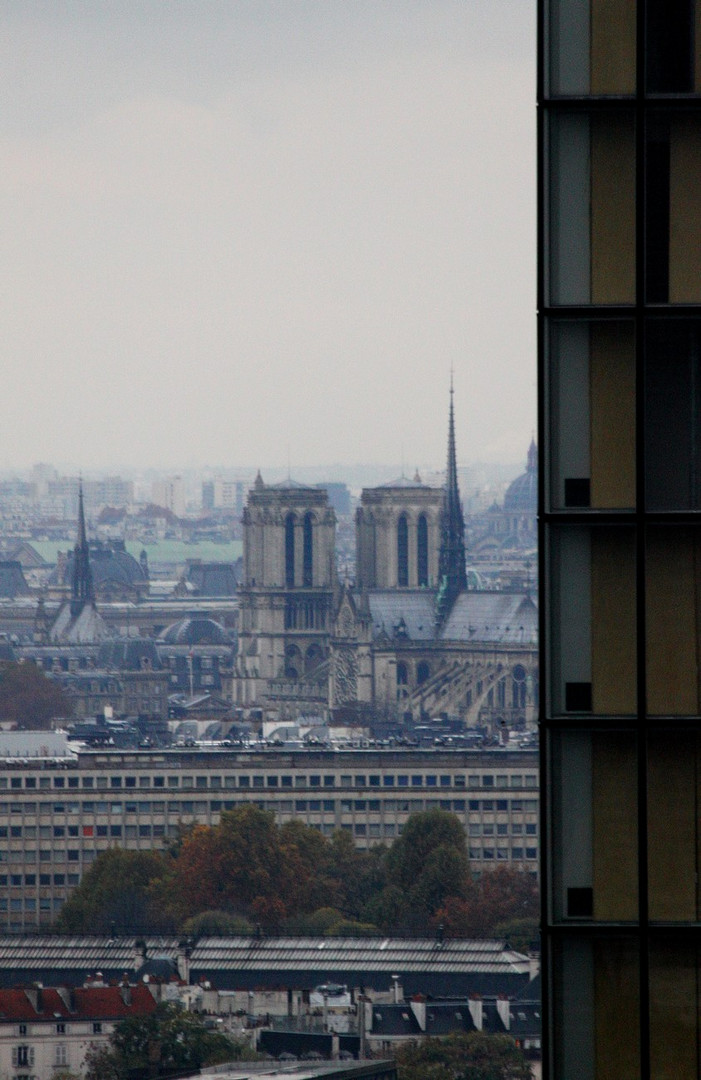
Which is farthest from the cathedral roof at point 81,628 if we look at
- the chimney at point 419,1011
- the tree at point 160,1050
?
the tree at point 160,1050

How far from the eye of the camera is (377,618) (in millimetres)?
103750

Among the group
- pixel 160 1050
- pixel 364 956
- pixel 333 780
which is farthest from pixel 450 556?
pixel 160 1050

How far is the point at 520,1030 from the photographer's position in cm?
3762

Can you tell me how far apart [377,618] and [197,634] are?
20.5 meters

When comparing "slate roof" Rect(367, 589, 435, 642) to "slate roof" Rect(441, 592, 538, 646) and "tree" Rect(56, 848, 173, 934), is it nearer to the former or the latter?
"slate roof" Rect(441, 592, 538, 646)

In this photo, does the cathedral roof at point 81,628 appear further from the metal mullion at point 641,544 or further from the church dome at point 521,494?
the metal mullion at point 641,544

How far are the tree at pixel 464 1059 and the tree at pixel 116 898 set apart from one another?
→ 14.7 meters

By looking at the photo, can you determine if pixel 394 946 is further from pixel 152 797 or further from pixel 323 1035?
pixel 152 797

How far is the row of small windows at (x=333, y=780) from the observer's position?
2474 inches

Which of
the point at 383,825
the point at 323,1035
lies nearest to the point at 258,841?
the point at 383,825

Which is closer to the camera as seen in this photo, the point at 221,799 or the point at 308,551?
the point at 221,799

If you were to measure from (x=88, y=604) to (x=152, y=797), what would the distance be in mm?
61687

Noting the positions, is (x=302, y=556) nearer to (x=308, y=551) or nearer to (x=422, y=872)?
(x=308, y=551)

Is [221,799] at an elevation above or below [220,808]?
above
